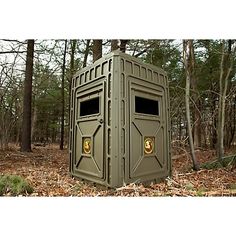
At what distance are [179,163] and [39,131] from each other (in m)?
1.36

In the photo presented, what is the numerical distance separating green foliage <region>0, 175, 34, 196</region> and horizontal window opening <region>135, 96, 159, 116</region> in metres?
0.97

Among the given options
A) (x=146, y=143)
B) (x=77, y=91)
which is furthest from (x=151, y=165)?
(x=77, y=91)

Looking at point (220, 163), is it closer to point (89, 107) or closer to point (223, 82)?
point (223, 82)

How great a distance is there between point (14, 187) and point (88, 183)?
1.82ft

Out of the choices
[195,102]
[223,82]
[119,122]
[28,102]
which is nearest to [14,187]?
[28,102]

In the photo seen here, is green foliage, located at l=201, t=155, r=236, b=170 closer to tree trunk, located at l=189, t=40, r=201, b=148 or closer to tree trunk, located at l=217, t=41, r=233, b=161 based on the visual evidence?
tree trunk, located at l=217, t=41, r=233, b=161

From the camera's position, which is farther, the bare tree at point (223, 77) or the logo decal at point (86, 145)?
the bare tree at point (223, 77)

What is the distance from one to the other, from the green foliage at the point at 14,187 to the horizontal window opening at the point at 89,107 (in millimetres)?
720

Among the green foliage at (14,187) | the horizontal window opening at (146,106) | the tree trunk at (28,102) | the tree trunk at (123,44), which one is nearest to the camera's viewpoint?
the green foliage at (14,187)

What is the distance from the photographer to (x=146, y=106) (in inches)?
83.1

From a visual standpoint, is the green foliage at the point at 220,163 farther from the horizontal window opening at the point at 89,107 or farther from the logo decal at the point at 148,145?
the horizontal window opening at the point at 89,107

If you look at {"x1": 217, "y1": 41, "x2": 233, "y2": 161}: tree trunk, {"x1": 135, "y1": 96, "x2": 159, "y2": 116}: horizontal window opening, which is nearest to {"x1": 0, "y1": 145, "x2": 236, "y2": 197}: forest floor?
{"x1": 217, "y1": 41, "x2": 233, "y2": 161}: tree trunk

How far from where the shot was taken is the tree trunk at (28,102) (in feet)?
7.43

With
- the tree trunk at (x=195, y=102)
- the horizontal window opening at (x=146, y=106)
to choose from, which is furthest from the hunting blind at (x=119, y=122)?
the tree trunk at (x=195, y=102)
